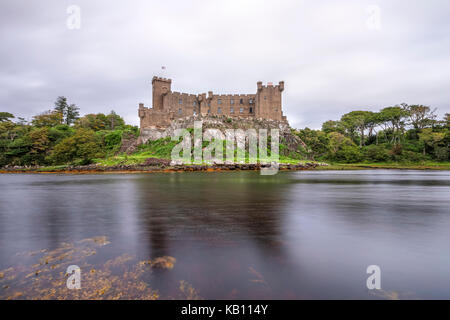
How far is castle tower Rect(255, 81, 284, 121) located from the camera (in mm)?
64000

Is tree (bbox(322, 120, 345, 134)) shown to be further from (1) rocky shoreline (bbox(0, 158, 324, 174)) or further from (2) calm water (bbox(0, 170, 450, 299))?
(2) calm water (bbox(0, 170, 450, 299))

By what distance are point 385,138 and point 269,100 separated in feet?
130

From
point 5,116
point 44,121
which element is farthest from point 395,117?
point 5,116

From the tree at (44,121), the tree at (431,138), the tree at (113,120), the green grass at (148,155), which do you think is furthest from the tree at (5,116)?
the tree at (431,138)

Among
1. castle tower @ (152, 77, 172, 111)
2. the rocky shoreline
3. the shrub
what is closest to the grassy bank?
the shrub

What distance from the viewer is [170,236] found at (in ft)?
16.5

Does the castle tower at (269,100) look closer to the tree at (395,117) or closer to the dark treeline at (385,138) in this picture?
the dark treeline at (385,138)

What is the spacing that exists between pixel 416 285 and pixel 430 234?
10.9 feet

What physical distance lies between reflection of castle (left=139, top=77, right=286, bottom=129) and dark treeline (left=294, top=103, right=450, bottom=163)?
608 inches

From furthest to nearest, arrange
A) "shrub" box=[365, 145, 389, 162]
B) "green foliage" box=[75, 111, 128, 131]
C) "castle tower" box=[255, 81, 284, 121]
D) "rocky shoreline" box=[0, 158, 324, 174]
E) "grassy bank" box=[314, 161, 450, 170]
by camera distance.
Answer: "green foliage" box=[75, 111, 128, 131] < "castle tower" box=[255, 81, 284, 121] < "shrub" box=[365, 145, 389, 162] < "grassy bank" box=[314, 161, 450, 170] < "rocky shoreline" box=[0, 158, 324, 174]

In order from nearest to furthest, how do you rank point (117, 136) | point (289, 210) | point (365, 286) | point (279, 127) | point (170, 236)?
point (365, 286) → point (170, 236) → point (289, 210) → point (117, 136) → point (279, 127)

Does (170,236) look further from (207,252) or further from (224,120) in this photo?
(224,120)

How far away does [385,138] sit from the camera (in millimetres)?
68062
